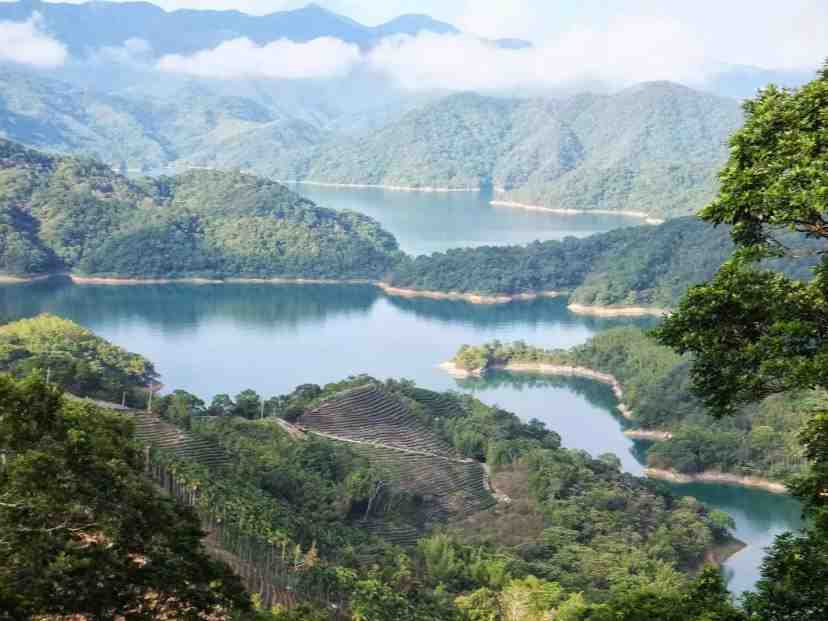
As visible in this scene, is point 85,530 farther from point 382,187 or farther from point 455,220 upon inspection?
point 382,187

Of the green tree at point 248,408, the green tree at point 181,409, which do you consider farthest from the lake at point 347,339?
the green tree at point 181,409

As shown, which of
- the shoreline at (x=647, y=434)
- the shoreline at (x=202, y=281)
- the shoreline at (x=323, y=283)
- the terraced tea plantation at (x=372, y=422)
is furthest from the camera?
the shoreline at (x=323, y=283)

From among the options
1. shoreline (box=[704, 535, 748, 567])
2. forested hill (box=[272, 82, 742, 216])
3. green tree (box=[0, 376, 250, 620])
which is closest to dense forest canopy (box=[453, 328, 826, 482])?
shoreline (box=[704, 535, 748, 567])

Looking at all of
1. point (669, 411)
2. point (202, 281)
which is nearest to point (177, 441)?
point (669, 411)

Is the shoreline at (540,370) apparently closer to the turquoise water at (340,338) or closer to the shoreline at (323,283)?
the turquoise water at (340,338)

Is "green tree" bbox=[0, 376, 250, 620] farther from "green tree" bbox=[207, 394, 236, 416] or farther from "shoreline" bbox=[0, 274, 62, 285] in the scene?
"shoreline" bbox=[0, 274, 62, 285]

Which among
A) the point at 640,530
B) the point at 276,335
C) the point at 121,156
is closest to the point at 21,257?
the point at 276,335
